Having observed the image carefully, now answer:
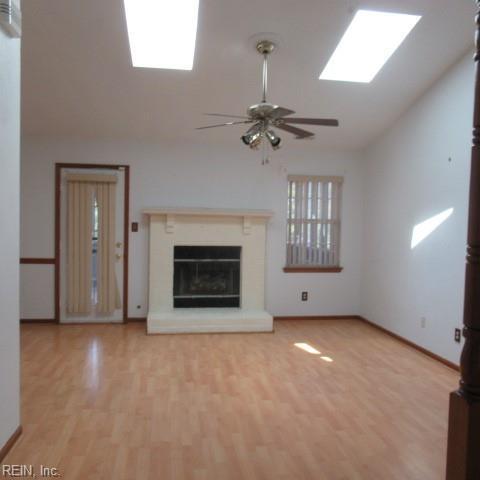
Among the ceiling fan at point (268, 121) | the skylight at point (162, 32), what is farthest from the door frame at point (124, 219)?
the ceiling fan at point (268, 121)

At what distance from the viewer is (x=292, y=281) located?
6.20 metres

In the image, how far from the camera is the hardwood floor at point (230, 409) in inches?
94.5

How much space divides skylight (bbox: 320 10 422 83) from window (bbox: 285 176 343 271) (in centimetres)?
181

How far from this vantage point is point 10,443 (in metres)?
2.50

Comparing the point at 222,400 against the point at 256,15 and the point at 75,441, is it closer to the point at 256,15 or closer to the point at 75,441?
the point at 75,441

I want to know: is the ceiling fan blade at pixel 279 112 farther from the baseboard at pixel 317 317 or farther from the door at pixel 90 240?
the baseboard at pixel 317 317

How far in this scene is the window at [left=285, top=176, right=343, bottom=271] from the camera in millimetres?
6188

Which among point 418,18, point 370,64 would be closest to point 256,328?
point 370,64

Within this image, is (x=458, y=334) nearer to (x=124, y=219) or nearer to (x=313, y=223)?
(x=313, y=223)

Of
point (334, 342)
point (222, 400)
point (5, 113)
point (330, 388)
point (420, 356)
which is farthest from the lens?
point (334, 342)

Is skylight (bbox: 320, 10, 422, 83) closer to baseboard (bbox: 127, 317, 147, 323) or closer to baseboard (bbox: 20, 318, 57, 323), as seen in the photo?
baseboard (bbox: 127, 317, 147, 323)

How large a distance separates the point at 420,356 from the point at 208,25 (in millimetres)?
3948

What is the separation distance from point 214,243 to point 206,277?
0.53 meters

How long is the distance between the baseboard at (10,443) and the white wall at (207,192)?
326cm
